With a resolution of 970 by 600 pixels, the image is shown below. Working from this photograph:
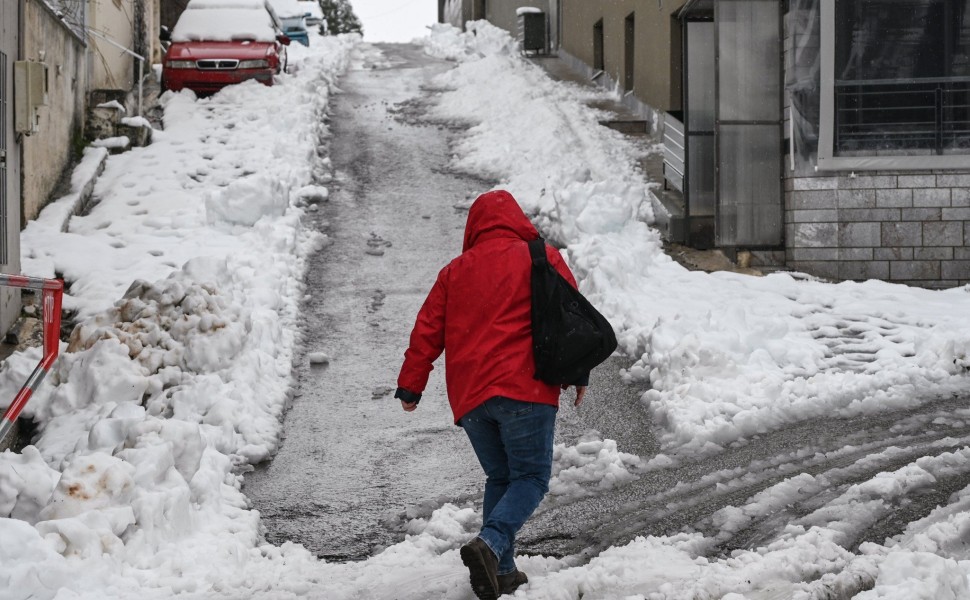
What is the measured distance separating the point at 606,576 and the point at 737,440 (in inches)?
110

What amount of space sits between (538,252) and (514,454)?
83 centimetres

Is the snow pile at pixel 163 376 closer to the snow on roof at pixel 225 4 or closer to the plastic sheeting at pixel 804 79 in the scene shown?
the plastic sheeting at pixel 804 79

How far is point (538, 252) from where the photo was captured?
4879mm

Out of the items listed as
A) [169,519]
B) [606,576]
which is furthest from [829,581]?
[169,519]

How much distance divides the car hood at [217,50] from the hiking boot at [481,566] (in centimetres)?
1615

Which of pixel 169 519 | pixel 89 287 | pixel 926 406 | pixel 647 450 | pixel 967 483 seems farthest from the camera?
pixel 89 287

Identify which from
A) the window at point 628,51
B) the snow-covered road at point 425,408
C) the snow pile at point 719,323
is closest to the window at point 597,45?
the window at point 628,51

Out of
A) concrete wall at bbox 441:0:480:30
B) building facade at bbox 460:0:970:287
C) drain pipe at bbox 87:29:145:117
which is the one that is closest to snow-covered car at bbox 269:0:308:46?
concrete wall at bbox 441:0:480:30

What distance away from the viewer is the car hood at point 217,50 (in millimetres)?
19281

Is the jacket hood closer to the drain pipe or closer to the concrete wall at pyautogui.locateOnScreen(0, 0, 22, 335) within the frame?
the concrete wall at pyautogui.locateOnScreen(0, 0, 22, 335)

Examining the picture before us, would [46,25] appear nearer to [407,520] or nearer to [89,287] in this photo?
[89,287]

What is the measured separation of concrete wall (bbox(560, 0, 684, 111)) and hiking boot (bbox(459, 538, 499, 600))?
1408 centimetres

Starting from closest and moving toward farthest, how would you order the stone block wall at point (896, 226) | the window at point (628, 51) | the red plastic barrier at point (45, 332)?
the red plastic barrier at point (45, 332) → the stone block wall at point (896, 226) → the window at point (628, 51)

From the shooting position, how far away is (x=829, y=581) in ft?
15.7
